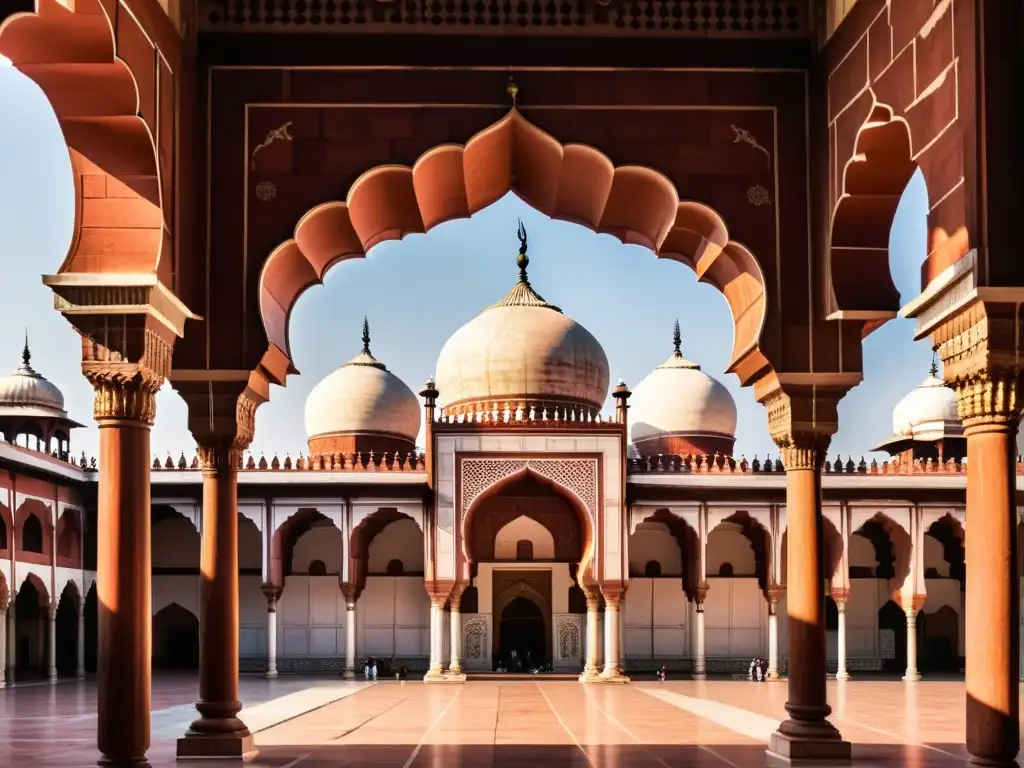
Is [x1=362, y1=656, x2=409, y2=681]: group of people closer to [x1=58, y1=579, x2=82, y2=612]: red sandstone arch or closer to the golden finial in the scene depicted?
[x1=58, y1=579, x2=82, y2=612]: red sandstone arch

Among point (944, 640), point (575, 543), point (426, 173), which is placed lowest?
point (944, 640)

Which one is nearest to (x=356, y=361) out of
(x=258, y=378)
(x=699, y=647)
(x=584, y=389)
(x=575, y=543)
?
(x=584, y=389)

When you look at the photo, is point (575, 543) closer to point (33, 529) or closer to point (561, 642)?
point (561, 642)

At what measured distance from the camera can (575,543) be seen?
2422cm

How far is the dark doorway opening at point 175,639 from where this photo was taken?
26.2m

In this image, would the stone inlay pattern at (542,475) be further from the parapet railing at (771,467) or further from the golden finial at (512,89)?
the golden finial at (512,89)

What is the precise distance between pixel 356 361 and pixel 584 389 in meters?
5.36

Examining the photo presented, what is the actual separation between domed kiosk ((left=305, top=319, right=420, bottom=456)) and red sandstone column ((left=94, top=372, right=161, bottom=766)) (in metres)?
20.3

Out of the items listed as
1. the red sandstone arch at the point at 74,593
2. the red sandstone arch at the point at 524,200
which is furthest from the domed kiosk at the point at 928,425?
the red sandstone arch at the point at 524,200

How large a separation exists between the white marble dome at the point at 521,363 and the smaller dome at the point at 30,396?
7.62 metres

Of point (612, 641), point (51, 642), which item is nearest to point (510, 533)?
point (612, 641)

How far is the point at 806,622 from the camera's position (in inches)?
339

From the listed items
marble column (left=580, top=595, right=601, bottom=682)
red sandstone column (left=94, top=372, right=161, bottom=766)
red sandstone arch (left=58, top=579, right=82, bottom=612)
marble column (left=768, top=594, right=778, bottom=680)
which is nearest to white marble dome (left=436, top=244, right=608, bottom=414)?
marble column (left=580, top=595, right=601, bottom=682)

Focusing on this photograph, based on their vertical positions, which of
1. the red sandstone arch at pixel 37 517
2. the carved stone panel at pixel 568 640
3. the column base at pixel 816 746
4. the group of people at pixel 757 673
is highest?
the red sandstone arch at pixel 37 517
